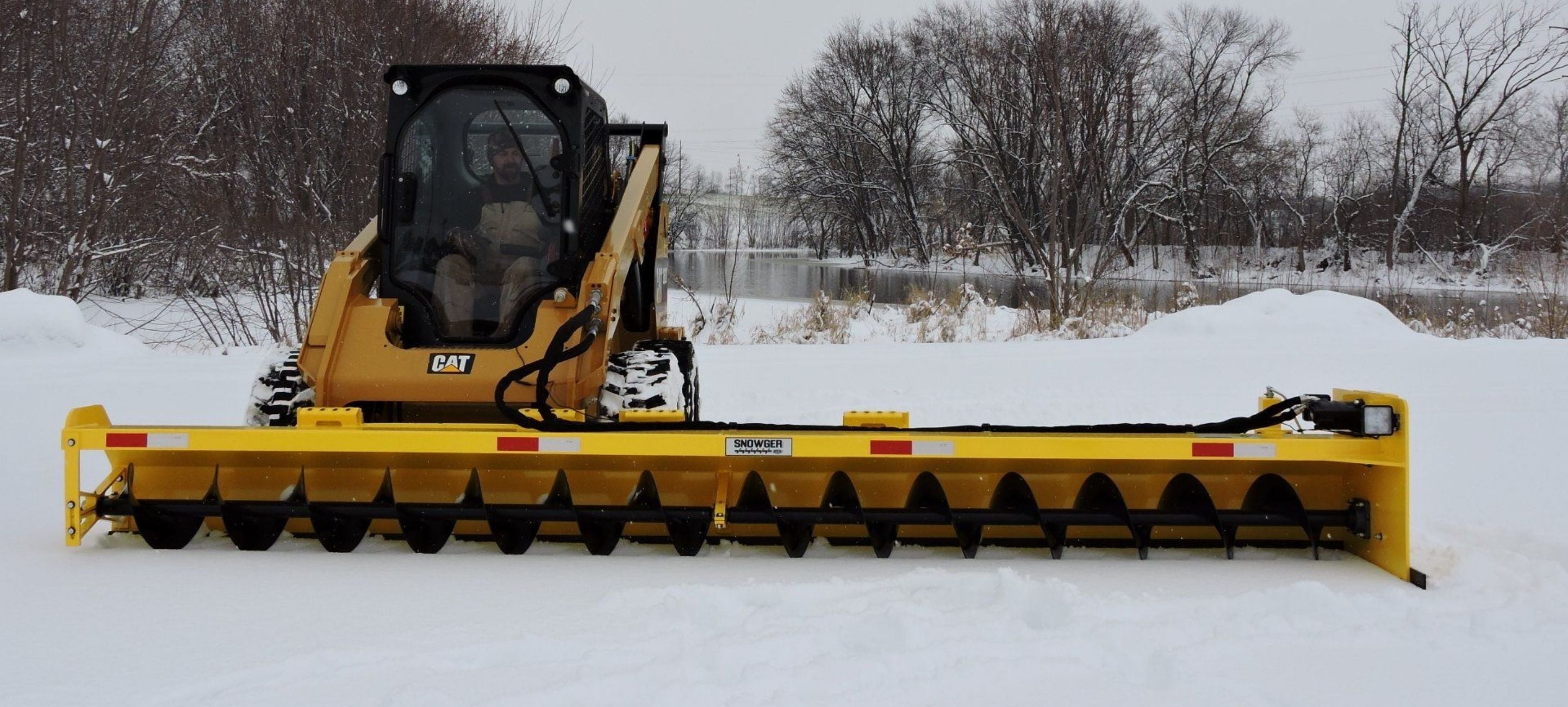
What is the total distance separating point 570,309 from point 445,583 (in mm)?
Answer: 1543

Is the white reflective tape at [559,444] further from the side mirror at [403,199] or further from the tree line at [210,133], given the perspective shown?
the tree line at [210,133]

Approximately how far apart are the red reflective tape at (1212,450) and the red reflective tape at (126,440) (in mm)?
4154

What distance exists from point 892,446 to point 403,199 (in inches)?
110

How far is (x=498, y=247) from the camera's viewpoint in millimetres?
5297

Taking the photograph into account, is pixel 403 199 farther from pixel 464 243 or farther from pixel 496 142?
pixel 496 142

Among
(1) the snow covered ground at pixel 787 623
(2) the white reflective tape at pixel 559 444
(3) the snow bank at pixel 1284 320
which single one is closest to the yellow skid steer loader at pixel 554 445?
(2) the white reflective tape at pixel 559 444

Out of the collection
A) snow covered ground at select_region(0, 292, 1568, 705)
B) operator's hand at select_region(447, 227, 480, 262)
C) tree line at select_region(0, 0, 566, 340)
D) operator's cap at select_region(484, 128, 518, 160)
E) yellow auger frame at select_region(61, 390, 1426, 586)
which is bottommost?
snow covered ground at select_region(0, 292, 1568, 705)

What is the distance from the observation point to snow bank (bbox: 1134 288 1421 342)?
12.2 m

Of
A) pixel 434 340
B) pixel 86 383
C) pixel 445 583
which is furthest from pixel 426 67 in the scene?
pixel 86 383

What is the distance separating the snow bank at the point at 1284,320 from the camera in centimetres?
1223

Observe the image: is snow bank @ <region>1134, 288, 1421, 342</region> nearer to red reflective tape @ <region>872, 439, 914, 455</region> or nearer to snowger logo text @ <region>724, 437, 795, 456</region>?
red reflective tape @ <region>872, 439, 914, 455</region>

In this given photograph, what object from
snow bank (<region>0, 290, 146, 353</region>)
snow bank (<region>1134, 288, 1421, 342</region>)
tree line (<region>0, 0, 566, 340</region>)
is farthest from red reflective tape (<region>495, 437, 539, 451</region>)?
tree line (<region>0, 0, 566, 340</region>)

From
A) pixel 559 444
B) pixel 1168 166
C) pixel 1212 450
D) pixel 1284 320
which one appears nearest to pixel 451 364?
pixel 559 444

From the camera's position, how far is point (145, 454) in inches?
180
